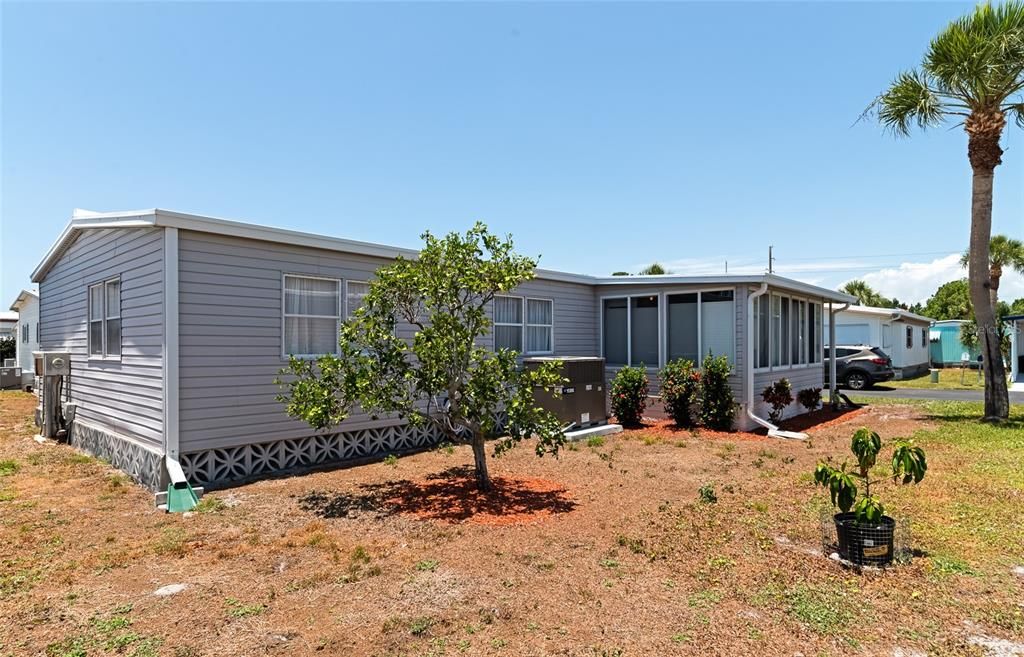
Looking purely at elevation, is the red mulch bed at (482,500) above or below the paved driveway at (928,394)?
above

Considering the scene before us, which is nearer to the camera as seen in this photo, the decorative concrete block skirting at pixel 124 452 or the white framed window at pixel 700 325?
the decorative concrete block skirting at pixel 124 452

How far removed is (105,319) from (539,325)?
719cm

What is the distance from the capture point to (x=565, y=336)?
39.6ft

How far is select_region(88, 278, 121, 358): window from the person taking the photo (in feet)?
26.3

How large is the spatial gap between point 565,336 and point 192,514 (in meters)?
7.88

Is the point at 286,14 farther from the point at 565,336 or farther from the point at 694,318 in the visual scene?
the point at 694,318

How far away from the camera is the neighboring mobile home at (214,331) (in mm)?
6613

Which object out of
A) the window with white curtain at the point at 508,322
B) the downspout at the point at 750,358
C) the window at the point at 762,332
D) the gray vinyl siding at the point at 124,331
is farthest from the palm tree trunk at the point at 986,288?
the gray vinyl siding at the point at 124,331

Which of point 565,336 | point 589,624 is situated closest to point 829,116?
point 565,336

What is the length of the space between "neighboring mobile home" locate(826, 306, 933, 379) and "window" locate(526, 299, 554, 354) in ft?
44.7

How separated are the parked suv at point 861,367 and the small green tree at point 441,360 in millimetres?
16913

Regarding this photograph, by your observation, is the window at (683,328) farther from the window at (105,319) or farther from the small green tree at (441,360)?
the window at (105,319)

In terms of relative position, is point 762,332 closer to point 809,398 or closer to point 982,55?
point 809,398

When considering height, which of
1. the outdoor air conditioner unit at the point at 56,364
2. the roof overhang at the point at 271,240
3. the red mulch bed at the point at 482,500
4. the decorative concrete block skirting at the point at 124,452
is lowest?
the red mulch bed at the point at 482,500
